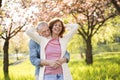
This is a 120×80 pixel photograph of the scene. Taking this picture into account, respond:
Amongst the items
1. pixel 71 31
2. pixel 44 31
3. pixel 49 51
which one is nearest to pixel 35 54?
pixel 49 51

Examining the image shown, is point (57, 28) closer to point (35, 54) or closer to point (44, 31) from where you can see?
point (44, 31)

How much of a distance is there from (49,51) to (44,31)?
34cm

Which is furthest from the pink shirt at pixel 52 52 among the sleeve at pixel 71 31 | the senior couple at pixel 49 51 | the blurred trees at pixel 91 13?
the blurred trees at pixel 91 13

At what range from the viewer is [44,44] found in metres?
6.00

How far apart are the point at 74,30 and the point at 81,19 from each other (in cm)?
1745

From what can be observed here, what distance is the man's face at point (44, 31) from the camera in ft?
19.5

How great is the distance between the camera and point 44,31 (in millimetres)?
5984

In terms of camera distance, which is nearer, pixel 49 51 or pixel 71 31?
pixel 49 51

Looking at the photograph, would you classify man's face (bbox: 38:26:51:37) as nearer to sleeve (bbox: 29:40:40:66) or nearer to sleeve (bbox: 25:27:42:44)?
sleeve (bbox: 25:27:42:44)

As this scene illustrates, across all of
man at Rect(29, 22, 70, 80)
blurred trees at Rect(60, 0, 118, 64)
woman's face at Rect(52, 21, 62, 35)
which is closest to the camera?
man at Rect(29, 22, 70, 80)

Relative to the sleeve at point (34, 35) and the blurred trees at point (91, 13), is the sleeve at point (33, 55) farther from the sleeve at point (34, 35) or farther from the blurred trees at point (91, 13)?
the blurred trees at point (91, 13)

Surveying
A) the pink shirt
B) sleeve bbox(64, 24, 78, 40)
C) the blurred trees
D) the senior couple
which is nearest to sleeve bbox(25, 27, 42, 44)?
the senior couple

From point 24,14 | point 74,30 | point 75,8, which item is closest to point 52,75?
point 74,30

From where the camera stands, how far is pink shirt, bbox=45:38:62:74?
5883mm
